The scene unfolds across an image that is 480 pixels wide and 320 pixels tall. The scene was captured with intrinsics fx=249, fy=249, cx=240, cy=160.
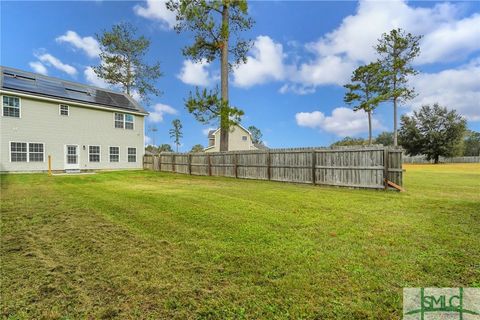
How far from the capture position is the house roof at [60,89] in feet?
52.2

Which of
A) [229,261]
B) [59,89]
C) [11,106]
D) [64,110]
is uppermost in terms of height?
[59,89]

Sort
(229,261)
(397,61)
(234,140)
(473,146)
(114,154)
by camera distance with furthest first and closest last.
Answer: (473,146)
(234,140)
(397,61)
(114,154)
(229,261)

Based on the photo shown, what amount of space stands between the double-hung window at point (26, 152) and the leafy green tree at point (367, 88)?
30782mm

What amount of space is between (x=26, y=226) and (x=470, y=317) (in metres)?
5.88

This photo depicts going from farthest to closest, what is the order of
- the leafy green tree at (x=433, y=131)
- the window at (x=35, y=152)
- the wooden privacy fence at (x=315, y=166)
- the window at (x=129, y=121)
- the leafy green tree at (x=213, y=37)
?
the leafy green tree at (x=433, y=131)
the window at (x=129, y=121)
the window at (x=35, y=152)
the leafy green tree at (x=213, y=37)
the wooden privacy fence at (x=315, y=166)

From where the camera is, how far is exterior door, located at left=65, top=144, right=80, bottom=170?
17534 mm

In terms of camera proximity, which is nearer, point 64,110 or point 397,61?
point 64,110

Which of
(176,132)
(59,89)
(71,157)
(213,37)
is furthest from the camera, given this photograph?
A: (176,132)

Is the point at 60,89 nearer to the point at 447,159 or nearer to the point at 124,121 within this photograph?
the point at 124,121

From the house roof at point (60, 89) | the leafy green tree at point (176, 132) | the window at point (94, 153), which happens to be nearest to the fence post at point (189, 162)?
the window at point (94, 153)

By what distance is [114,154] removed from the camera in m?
20.2

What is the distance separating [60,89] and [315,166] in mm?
18746

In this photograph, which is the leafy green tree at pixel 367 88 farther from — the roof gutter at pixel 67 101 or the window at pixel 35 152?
the window at pixel 35 152

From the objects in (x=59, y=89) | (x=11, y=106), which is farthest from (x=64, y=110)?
(x=11, y=106)
